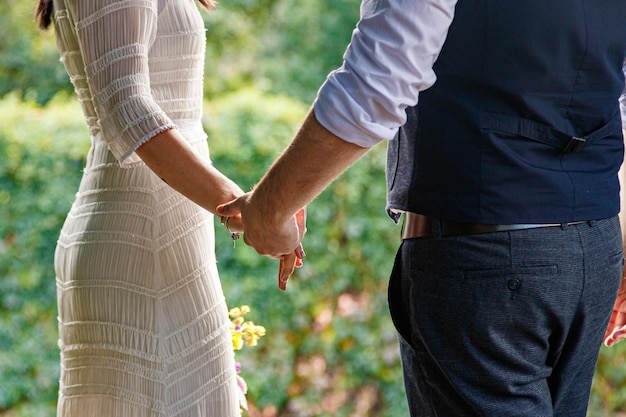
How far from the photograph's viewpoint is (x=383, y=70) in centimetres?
138

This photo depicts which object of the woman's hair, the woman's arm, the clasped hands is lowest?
the clasped hands

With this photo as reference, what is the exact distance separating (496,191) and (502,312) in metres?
0.20

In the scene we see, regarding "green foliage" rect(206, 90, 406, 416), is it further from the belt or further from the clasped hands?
the belt

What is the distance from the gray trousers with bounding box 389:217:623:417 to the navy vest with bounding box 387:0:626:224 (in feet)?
0.17

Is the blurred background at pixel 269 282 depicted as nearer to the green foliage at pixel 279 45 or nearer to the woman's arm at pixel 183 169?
the green foliage at pixel 279 45

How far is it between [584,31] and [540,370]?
23.1 inches

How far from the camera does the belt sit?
158 centimetres

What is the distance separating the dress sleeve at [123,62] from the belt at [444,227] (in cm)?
50

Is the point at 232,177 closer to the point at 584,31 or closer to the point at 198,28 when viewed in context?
the point at 198,28

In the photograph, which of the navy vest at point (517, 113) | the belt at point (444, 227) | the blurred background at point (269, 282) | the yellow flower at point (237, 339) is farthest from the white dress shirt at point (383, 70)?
the blurred background at point (269, 282)

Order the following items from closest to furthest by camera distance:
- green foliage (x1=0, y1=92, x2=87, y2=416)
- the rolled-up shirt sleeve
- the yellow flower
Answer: the rolled-up shirt sleeve < the yellow flower < green foliage (x1=0, y1=92, x2=87, y2=416)

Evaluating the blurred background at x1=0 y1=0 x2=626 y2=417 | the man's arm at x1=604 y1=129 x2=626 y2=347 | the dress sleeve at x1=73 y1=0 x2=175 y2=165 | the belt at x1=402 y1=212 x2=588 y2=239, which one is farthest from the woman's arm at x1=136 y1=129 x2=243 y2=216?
the blurred background at x1=0 y1=0 x2=626 y2=417

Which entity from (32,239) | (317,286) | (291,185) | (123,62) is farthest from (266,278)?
(291,185)

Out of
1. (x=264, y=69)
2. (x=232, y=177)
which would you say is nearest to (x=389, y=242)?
(x=232, y=177)
